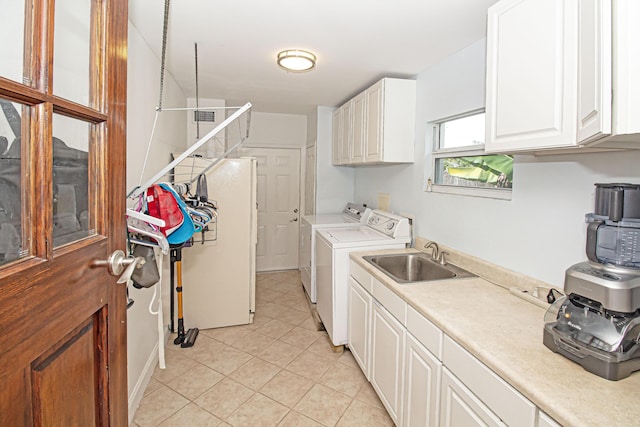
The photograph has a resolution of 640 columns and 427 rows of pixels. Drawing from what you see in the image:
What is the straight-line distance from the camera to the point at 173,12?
179 cm

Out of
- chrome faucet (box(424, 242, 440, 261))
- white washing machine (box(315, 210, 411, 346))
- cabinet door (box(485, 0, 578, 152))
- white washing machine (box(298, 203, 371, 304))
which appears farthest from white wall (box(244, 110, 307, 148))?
cabinet door (box(485, 0, 578, 152))

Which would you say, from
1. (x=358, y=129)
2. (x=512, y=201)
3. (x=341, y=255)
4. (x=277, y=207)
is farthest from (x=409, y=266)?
(x=277, y=207)

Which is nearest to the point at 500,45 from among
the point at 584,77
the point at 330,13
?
the point at 584,77

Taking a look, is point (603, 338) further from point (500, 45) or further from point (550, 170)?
point (500, 45)

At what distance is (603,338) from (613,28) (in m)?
0.86

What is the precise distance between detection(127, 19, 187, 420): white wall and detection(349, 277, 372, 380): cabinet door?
1485mm

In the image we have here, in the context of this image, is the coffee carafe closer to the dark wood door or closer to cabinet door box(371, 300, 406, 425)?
cabinet door box(371, 300, 406, 425)

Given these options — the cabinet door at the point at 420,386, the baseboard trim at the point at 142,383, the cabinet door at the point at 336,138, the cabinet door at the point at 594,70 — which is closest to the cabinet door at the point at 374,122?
the cabinet door at the point at 336,138

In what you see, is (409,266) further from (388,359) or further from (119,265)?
(119,265)

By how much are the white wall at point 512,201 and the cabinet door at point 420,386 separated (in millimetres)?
719

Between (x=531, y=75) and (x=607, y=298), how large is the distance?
82 cm

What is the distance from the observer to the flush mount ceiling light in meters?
2.30

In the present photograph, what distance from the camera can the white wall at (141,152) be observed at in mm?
1975

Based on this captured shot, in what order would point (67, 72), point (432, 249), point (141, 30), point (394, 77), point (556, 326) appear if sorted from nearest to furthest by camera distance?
point (67, 72)
point (556, 326)
point (141, 30)
point (432, 249)
point (394, 77)
